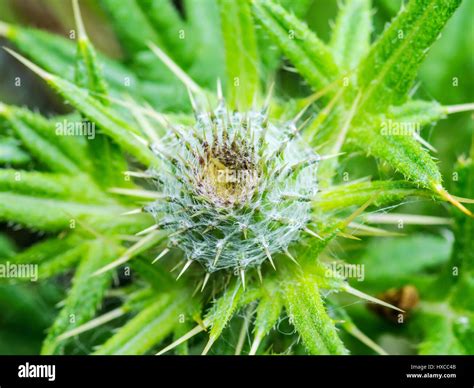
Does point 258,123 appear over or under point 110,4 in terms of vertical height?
under

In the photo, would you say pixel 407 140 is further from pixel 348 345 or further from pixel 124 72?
pixel 124 72

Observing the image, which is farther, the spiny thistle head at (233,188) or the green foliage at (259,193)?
the green foliage at (259,193)

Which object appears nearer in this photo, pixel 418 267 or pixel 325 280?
pixel 325 280

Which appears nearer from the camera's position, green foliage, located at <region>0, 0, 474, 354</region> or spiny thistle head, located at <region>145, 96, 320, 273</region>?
spiny thistle head, located at <region>145, 96, 320, 273</region>
